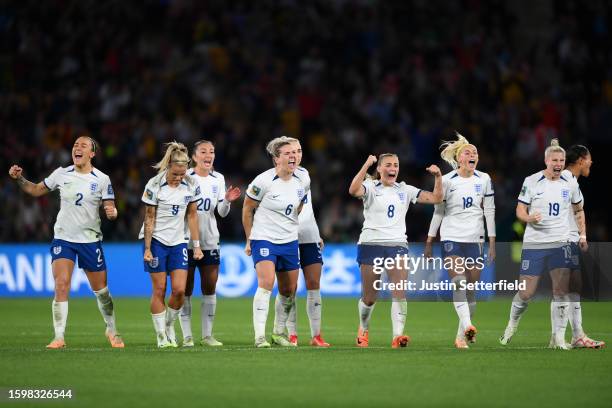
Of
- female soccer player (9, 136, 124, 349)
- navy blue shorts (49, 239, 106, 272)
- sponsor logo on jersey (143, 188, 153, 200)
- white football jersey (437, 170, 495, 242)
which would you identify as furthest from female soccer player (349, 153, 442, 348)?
navy blue shorts (49, 239, 106, 272)

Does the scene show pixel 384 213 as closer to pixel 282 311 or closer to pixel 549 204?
pixel 282 311

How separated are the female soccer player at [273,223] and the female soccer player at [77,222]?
163 cm

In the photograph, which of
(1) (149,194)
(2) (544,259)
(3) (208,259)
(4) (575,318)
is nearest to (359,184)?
(3) (208,259)

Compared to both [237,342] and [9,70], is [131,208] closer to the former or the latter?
[9,70]

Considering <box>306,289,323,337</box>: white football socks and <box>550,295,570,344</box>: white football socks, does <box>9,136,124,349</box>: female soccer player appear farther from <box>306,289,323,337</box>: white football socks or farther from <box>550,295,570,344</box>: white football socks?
<box>550,295,570,344</box>: white football socks

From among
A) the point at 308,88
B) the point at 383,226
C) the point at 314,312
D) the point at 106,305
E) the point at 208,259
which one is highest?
the point at 308,88

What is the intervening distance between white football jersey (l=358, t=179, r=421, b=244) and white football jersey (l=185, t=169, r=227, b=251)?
1.81m

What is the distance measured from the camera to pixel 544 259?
14109mm

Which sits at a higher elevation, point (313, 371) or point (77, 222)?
point (77, 222)

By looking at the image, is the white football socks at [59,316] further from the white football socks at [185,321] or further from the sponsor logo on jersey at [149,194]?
the sponsor logo on jersey at [149,194]

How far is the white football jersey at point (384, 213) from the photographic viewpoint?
14422mm

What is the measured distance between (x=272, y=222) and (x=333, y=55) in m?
15.6

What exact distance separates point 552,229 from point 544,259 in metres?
0.36

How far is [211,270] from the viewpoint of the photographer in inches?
581
